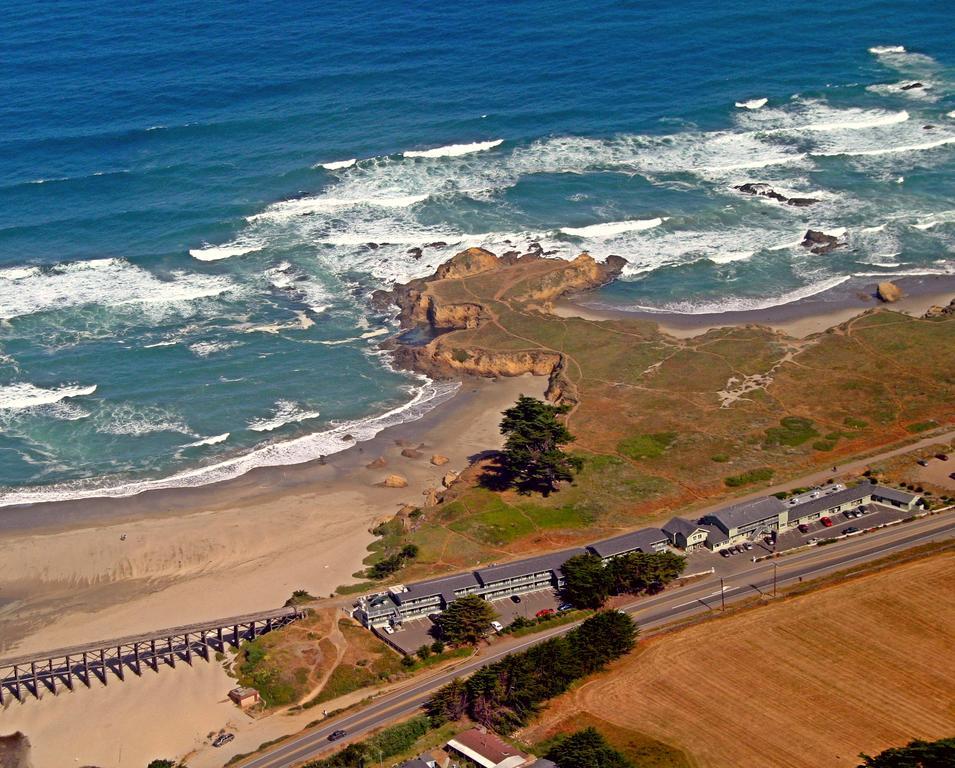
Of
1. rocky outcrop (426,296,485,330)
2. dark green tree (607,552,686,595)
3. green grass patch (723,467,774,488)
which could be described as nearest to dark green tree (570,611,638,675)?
dark green tree (607,552,686,595)

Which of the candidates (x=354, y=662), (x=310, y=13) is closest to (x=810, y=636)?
(x=354, y=662)

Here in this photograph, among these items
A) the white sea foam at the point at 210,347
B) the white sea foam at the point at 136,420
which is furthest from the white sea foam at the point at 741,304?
the white sea foam at the point at 136,420

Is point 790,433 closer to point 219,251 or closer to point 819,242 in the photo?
point 819,242

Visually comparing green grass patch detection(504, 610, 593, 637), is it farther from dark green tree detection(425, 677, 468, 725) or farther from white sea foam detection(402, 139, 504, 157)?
white sea foam detection(402, 139, 504, 157)

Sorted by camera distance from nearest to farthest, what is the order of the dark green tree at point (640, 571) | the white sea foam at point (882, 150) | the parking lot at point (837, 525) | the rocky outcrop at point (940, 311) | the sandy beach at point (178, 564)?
the sandy beach at point (178, 564) < the dark green tree at point (640, 571) < the parking lot at point (837, 525) < the rocky outcrop at point (940, 311) < the white sea foam at point (882, 150)

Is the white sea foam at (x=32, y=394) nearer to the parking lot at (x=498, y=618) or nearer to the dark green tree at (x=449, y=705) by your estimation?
the parking lot at (x=498, y=618)

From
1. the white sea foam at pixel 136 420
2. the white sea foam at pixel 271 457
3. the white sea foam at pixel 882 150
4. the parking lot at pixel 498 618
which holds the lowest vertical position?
the parking lot at pixel 498 618
